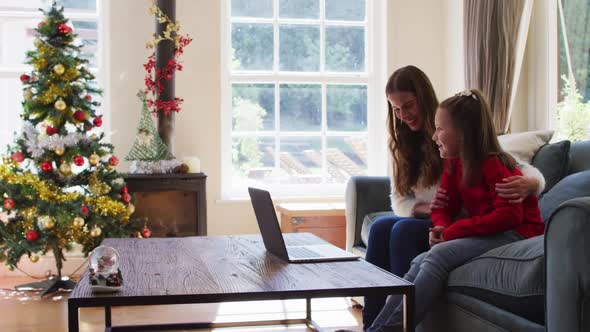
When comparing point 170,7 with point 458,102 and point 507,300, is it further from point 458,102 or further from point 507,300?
point 507,300

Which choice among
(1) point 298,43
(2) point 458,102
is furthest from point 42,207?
(2) point 458,102

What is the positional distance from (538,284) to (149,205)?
3284 millimetres

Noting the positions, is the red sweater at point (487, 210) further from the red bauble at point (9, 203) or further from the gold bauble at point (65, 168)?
the red bauble at point (9, 203)

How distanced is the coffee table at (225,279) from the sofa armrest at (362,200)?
1144 millimetres

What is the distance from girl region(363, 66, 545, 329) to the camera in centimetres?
Answer: 282

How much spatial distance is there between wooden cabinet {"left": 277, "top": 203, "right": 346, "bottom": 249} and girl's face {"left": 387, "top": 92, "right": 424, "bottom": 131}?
170 centimetres

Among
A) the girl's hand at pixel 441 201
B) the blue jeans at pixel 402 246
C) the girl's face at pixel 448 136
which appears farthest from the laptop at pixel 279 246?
the girl's face at pixel 448 136

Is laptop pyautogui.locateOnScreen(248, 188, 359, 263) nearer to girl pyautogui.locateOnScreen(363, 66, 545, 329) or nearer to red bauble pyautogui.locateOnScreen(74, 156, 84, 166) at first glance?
girl pyautogui.locateOnScreen(363, 66, 545, 329)

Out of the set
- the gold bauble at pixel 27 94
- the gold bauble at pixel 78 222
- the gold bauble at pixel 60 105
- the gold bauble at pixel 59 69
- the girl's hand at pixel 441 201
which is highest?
the gold bauble at pixel 59 69

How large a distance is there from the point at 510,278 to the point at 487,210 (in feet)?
1.64

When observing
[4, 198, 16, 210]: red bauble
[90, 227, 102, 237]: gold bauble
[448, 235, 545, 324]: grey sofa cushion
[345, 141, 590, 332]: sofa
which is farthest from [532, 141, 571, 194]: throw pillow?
[4, 198, 16, 210]: red bauble

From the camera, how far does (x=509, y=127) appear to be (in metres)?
4.83

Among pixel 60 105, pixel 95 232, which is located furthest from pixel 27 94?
pixel 95 232

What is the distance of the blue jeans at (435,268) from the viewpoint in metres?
2.25
